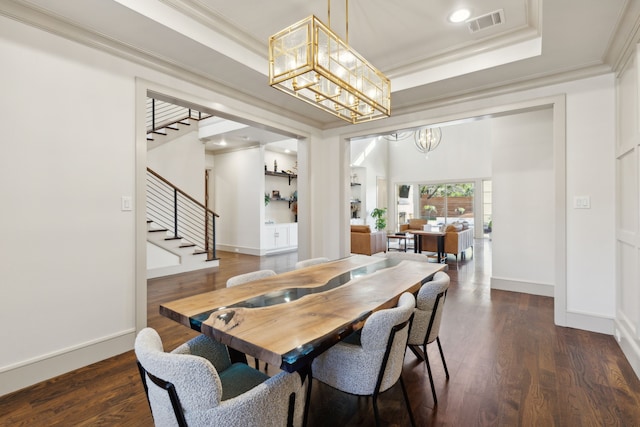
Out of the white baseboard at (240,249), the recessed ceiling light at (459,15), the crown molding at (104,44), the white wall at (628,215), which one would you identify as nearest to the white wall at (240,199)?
the white baseboard at (240,249)

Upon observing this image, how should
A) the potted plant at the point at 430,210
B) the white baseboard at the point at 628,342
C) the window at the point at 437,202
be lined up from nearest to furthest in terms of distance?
the white baseboard at the point at 628,342
the window at the point at 437,202
the potted plant at the point at 430,210

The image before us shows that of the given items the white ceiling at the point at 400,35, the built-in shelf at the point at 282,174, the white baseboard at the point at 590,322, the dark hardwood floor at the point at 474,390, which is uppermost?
the white ceiling at the point at 400,35

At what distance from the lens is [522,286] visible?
14.0ft

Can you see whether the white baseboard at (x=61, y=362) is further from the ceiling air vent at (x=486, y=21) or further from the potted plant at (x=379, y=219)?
the potted plant at (x=379, y=219)

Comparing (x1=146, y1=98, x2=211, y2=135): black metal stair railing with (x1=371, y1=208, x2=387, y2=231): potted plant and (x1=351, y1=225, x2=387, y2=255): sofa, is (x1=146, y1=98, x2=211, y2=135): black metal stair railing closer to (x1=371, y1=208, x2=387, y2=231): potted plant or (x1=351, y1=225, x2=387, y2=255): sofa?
(x1=351, y1=225, x2=387, y2=255): sofa

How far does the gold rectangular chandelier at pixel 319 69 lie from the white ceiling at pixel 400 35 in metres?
0.76

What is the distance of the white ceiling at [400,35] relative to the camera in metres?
2.22

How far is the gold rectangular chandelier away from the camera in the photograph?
1.77m

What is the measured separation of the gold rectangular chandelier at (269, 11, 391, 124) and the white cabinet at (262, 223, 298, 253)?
19.0 feet

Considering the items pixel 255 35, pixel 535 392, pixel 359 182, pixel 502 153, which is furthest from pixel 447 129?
pixel 535 392

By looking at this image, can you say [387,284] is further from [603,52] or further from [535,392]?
[603,52]

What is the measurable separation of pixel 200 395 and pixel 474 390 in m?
1.85

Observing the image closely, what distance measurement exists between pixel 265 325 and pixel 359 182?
10.1 meters

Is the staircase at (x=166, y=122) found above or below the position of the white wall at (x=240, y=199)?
above
